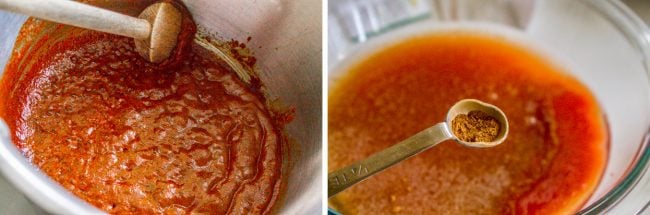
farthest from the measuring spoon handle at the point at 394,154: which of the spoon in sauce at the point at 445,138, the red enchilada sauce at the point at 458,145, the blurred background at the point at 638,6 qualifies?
the blurred background at the point at 638,6

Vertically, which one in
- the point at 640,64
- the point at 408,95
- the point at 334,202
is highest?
the point at 640,64

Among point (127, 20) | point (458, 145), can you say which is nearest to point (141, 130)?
point (127, 20)

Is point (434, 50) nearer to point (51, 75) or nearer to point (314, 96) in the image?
point (314, 96)

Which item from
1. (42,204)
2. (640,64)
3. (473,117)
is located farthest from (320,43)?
(640,64)

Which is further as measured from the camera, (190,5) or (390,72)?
(390,72)

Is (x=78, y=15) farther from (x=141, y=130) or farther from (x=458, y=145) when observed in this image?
(x=458, y=145)

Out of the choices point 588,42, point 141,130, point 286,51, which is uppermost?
point 588,42

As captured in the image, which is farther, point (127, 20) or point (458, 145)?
point (458, 145)
